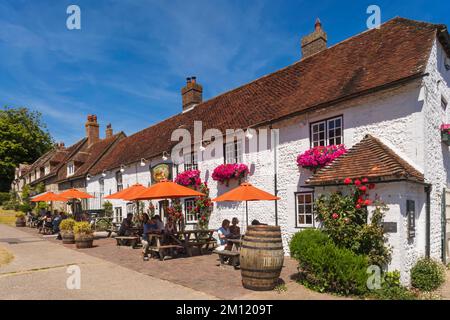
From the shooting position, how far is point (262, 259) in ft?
22.5

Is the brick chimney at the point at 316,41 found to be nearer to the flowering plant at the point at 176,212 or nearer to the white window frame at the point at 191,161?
the white window frame at the point at 191,161

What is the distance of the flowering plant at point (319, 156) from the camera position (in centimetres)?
986

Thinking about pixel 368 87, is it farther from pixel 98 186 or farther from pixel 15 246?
pixel 98 186

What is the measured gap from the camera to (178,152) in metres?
16.5

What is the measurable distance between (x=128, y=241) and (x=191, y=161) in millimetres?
4449

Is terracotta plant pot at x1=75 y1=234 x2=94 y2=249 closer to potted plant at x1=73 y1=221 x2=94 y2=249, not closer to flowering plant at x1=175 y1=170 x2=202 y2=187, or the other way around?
potted plant at x1=73 y1=221 x2=94 y2=249

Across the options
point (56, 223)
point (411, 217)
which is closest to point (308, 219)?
point (411, 217)

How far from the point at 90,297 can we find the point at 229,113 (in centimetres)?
1045

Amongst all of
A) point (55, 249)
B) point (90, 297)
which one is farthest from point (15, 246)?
point (90, 297)

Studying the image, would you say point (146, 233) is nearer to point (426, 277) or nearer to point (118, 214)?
point (426, 277)

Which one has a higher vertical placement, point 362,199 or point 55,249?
point 362,199

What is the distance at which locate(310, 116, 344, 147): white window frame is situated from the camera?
1035 cm

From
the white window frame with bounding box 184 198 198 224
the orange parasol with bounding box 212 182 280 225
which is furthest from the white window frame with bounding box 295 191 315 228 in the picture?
the white window frame with bounding box 184 198 198 224

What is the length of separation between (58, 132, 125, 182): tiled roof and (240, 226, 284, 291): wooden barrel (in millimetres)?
22225
